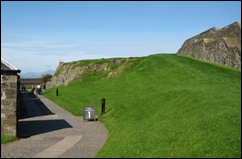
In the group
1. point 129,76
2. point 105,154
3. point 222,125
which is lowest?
point 105,154

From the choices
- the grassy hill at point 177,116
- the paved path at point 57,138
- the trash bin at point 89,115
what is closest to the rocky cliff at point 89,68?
the grassy hill at point 177,116

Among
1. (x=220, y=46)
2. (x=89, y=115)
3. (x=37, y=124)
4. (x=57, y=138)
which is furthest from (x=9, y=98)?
(x=220, y=46)

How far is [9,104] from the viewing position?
60.4 ft

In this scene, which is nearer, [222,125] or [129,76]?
[222,125]

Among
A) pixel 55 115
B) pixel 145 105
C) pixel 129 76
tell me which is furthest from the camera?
pixel 129 76

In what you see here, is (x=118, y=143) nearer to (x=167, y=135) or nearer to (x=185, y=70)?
(x=167, y=135)

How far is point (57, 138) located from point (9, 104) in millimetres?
3168

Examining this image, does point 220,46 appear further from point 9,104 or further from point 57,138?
point 9,104

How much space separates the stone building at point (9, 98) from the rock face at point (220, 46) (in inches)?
834

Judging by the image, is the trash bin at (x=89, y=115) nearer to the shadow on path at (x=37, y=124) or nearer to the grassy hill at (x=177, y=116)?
the grassy hill at (x=177, y=116)

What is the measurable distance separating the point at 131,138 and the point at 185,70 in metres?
19.8

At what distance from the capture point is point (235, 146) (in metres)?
11.9

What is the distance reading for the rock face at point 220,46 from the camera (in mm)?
32844

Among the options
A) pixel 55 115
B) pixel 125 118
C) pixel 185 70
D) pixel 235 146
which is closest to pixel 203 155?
pixel 235 146
